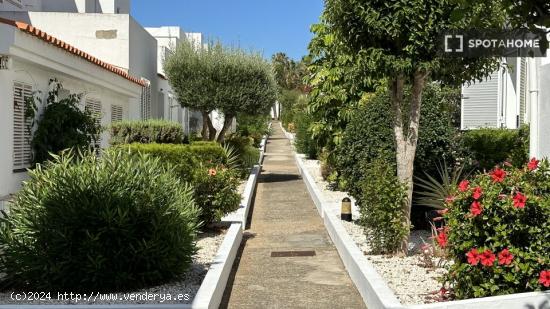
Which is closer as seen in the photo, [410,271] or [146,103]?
[410,271]

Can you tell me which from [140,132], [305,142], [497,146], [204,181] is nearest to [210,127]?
[305,142]

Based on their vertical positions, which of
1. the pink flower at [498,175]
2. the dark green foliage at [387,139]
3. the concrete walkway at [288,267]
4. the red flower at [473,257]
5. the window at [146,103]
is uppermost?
the window at [146,103]

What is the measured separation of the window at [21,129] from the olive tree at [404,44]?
190 inches

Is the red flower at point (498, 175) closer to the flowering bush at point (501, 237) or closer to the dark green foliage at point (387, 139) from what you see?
the flowering bush at point (501, 237)

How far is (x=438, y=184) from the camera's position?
29.4ft

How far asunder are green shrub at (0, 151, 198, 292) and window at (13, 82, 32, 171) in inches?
110

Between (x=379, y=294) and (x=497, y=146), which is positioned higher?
(x=497, y=146)

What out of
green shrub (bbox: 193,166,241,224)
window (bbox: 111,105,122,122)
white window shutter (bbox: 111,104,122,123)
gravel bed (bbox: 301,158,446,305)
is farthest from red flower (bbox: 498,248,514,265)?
window (bbox: 111,105,122,122)

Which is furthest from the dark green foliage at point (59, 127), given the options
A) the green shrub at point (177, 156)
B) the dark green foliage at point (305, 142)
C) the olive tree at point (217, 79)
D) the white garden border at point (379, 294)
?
the dark green foliage at point (305, 142)

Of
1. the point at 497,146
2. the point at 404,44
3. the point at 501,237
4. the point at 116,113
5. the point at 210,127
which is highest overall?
the point at 404,44

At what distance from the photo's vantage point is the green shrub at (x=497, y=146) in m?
11.7

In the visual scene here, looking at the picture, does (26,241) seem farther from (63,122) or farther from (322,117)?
(322,117)

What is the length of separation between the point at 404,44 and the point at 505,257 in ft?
9.85

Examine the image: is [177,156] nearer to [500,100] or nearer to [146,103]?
[146,103]
